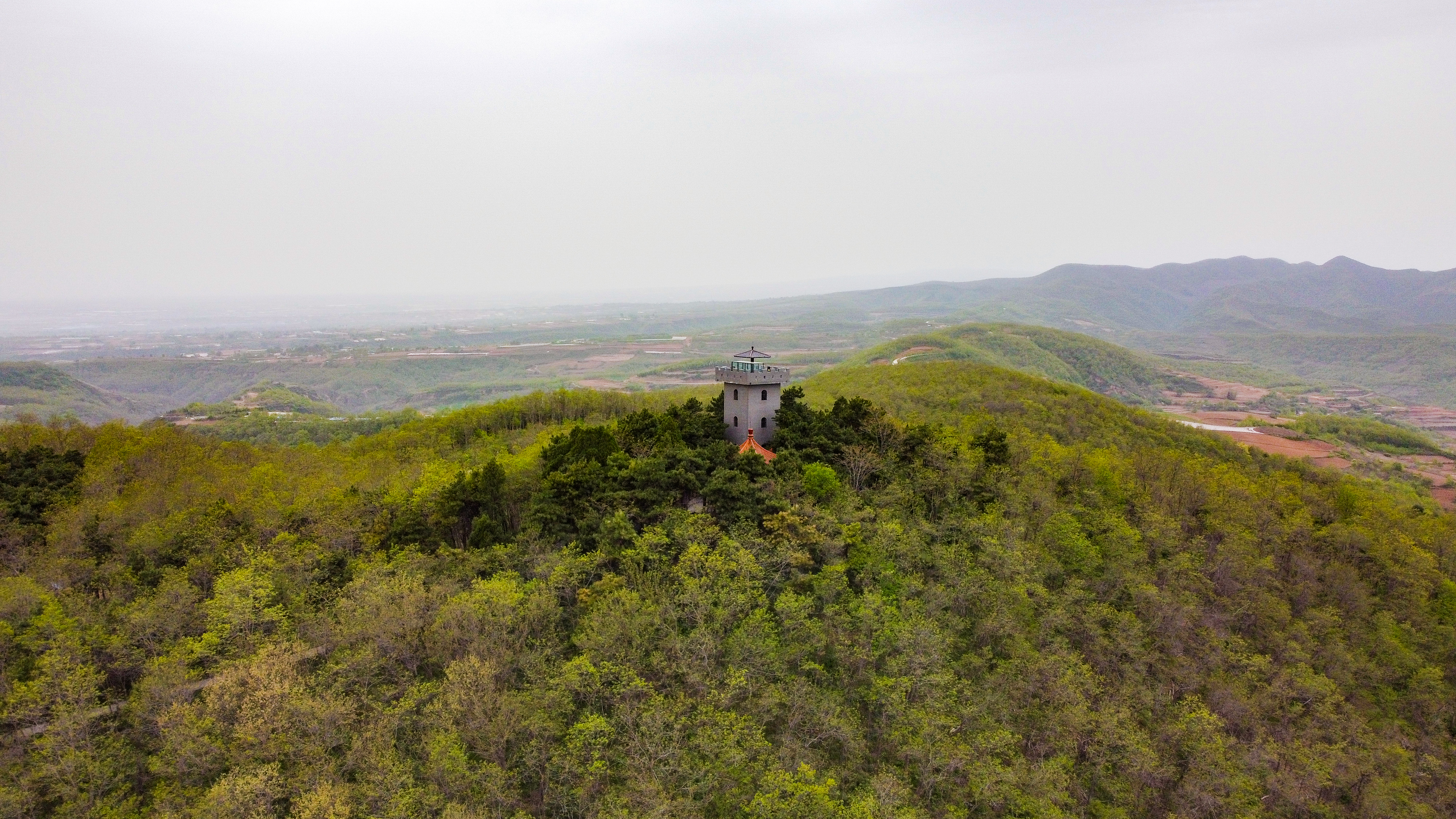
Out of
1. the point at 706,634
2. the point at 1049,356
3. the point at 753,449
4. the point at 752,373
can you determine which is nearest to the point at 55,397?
the point at 752,373

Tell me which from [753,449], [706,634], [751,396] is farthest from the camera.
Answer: [751,396]

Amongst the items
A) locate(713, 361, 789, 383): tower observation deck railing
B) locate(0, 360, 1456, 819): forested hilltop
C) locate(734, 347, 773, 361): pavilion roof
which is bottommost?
locate(0, 360, 1456, 819): forested hilltop

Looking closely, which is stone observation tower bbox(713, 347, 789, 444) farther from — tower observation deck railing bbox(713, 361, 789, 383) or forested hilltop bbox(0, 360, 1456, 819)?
forested hilltop bbox(0, 360, 1456, 819)

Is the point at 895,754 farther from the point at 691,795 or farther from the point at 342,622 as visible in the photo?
the point at 342,622

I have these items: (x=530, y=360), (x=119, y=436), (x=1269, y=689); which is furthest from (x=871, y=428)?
(x=530, y=360)

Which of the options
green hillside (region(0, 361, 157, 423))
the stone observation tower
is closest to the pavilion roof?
the stone observation tower

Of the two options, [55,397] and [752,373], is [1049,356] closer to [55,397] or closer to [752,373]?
[752,373]
